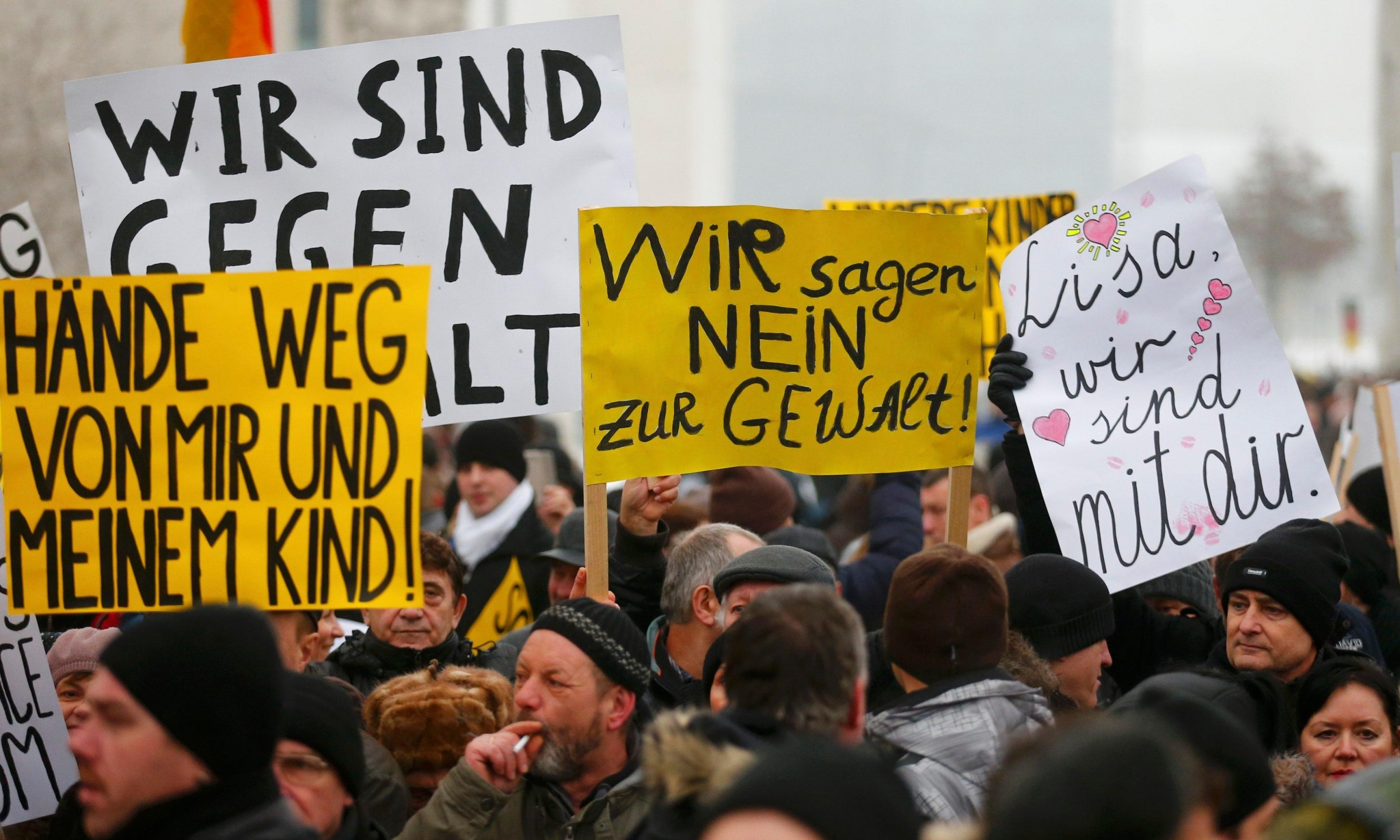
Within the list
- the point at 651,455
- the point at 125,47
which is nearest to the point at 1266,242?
the point at 125,47

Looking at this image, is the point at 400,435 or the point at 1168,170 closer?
the point at 400,435

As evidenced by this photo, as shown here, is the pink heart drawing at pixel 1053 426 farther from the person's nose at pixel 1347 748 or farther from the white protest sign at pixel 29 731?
the white protest sign at pixel 29 731

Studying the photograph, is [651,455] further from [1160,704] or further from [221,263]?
[1160,704]

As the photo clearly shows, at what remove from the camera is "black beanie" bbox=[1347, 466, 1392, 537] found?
21.8 ft

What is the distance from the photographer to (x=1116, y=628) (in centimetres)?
476

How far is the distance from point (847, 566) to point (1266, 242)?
75916 mm

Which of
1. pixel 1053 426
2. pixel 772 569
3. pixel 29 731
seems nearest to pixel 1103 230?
pixel 1053 426

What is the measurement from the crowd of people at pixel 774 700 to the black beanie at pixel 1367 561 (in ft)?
0.05

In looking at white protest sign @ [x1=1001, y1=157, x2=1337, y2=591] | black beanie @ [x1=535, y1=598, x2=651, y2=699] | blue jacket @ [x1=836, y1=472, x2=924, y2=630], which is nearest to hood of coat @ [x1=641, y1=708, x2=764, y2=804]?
black beanie @ [x1=535, y1=598, x2=651, y2=699]

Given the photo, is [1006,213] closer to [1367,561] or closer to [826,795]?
[1367,561]

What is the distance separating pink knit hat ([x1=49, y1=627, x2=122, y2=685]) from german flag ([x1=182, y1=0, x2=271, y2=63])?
6.66 ft

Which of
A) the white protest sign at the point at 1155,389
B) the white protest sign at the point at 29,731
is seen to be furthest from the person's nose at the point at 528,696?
the white protest sign at the point at 1155,389

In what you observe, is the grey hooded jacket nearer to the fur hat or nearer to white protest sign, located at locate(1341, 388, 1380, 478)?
the fur hat

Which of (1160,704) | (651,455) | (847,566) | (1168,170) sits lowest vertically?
(847,566)
